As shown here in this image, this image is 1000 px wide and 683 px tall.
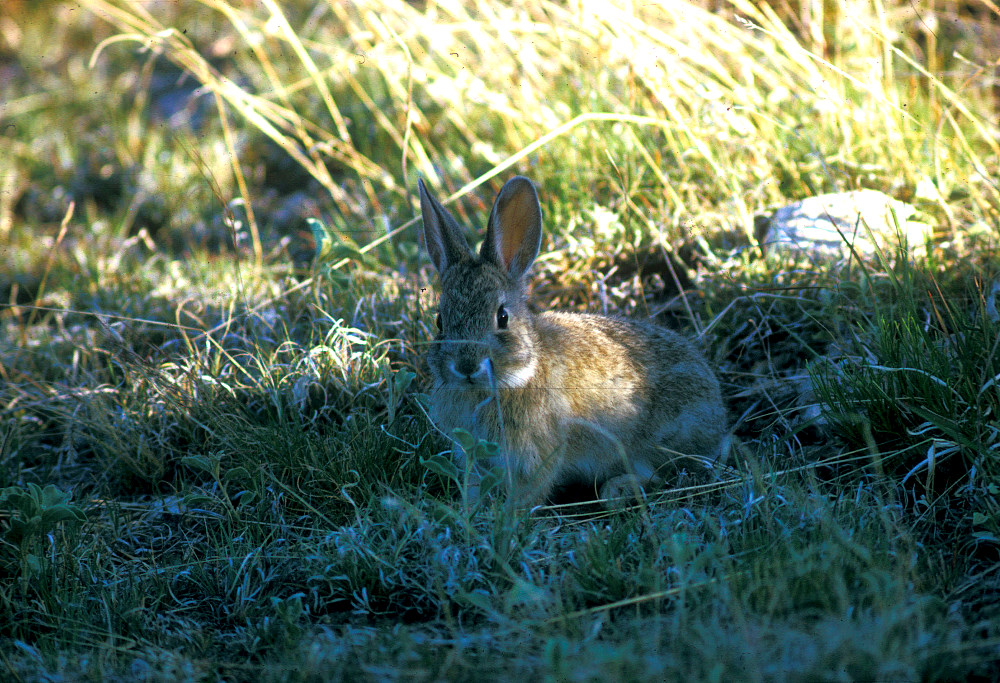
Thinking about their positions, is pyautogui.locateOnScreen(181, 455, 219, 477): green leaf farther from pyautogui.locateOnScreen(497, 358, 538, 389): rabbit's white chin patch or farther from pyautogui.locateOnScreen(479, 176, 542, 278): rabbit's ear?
pyautogui.locateOnScreen(479, 176, 542, 278): rabbit's ear

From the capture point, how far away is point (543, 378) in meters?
3.74

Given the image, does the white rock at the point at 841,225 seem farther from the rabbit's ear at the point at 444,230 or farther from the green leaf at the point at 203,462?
the green leaf at the point at 203,462

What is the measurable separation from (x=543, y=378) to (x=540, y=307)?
1402 mm

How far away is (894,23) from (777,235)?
2.57 m

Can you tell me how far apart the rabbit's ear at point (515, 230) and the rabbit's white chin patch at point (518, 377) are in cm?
54

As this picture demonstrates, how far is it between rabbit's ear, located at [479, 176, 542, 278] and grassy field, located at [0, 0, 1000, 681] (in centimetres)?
59

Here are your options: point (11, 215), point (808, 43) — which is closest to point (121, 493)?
point (11, 215)

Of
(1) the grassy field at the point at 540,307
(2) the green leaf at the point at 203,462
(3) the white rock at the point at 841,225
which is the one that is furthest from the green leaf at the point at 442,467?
(3) the white rock at the point at 841,225

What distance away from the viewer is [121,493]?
4.01 meters

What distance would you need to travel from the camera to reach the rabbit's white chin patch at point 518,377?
11.5ft

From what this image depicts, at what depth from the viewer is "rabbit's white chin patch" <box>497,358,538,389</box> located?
11.5 feet

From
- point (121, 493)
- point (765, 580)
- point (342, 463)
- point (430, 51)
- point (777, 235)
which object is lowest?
point (121, 493)

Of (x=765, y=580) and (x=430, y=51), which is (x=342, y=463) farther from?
(x=430, y=51)

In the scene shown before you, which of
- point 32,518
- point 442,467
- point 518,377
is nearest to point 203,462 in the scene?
point 32,518
